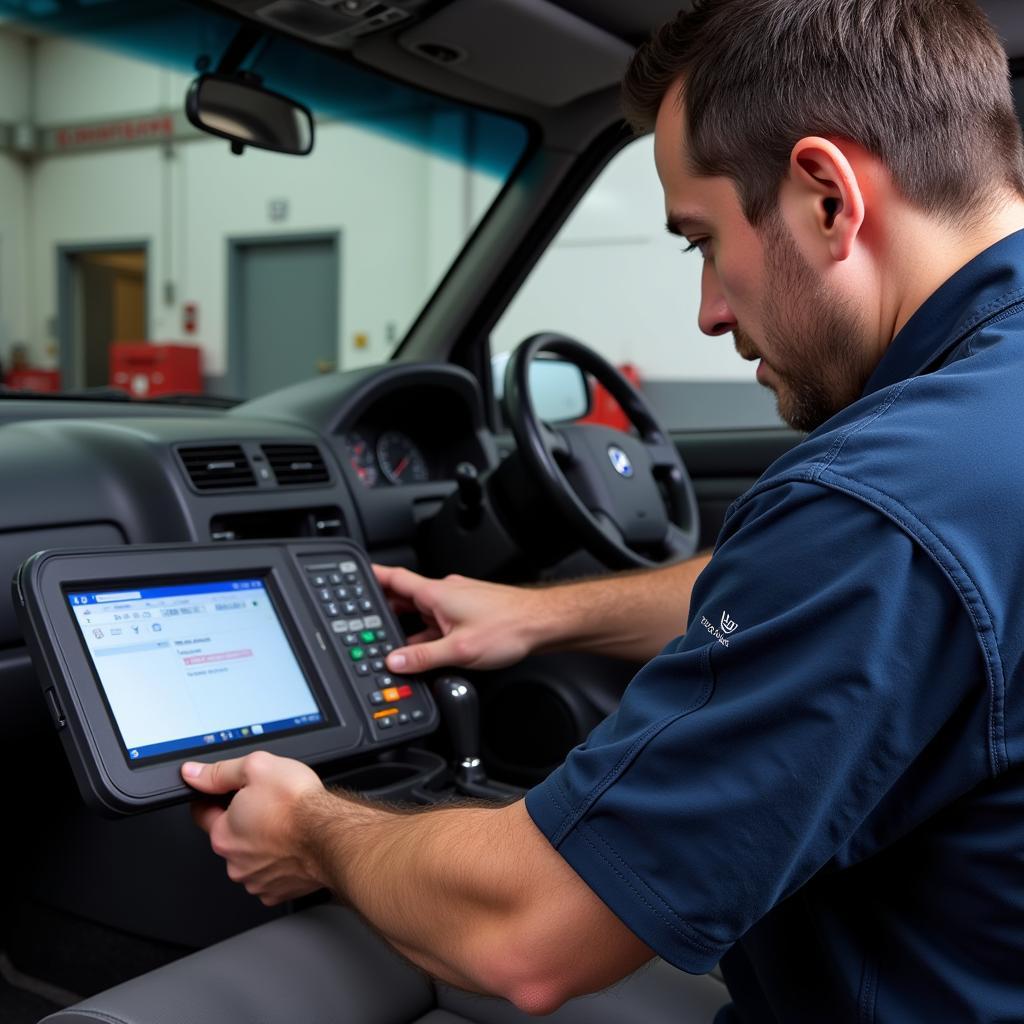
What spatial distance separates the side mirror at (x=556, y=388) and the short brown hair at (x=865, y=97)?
115 centimetres

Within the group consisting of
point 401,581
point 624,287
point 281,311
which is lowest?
point 401,581

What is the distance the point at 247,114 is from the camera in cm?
188

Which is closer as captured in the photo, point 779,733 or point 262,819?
point 779,733

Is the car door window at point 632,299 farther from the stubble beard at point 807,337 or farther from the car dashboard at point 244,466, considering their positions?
the stubble beard at point 807,337

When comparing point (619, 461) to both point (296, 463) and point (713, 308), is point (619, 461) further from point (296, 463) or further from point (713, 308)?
point (713, 308)

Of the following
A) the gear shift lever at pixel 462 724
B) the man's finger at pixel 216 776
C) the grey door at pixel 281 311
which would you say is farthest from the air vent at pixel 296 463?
the grey door at pixel 281 311

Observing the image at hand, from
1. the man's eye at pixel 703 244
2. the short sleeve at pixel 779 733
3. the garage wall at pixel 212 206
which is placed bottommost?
the short sleeve at pixel 779 733

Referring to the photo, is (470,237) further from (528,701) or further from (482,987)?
(482,987)

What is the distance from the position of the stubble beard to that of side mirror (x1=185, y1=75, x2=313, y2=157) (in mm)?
1291

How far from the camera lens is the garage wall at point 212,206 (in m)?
8.88

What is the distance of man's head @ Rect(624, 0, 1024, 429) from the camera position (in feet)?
2.42

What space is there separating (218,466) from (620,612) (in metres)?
0.58

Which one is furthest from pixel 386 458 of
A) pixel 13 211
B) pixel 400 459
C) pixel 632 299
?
pixel 13 211

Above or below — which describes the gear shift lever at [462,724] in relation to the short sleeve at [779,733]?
below
